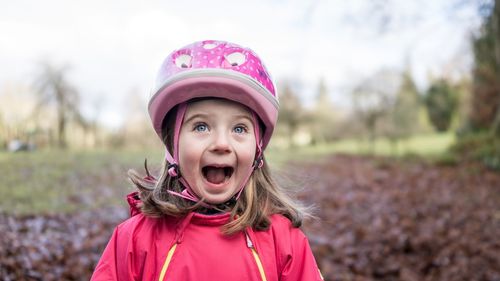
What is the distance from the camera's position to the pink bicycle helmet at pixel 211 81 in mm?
2139

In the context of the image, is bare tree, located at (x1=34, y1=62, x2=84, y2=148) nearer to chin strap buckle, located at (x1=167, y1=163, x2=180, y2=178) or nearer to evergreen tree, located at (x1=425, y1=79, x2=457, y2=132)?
chin strap buckle, located at (x1=167, y1=163, x2=180, y2=178)

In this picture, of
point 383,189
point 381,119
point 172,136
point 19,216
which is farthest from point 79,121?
point 172,136

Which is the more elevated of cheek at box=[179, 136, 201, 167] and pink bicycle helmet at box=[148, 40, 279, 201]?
pink bicycle helmet at box=[148, 40, 279, 201]

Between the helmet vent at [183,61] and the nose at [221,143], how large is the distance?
35 cm

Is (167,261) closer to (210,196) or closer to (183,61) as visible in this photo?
(210,196)

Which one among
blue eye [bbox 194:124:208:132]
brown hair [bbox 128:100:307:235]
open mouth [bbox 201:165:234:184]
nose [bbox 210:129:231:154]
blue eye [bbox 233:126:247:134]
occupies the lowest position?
brown hair [bbox 128:100:307:235]

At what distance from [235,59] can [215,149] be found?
432 millimetres

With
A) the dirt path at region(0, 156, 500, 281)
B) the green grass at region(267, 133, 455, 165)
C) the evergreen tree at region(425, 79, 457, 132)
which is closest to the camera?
the dirt path at region(0, 156, 500, 281)

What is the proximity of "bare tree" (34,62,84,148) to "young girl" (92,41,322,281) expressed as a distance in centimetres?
1865

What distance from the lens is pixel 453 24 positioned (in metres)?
7.89

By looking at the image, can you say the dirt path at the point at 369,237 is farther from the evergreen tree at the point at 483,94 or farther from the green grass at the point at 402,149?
the green grass at the point at 402,149

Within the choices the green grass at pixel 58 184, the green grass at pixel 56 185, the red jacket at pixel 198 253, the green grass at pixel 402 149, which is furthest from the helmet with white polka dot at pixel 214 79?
the green grass at pixel 402 149

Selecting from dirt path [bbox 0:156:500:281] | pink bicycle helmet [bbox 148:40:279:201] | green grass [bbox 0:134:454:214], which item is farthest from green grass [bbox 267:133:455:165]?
pink bicycle helmet [bbox 148:40:279:201]

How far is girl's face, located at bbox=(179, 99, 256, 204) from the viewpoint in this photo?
2.12 metres
